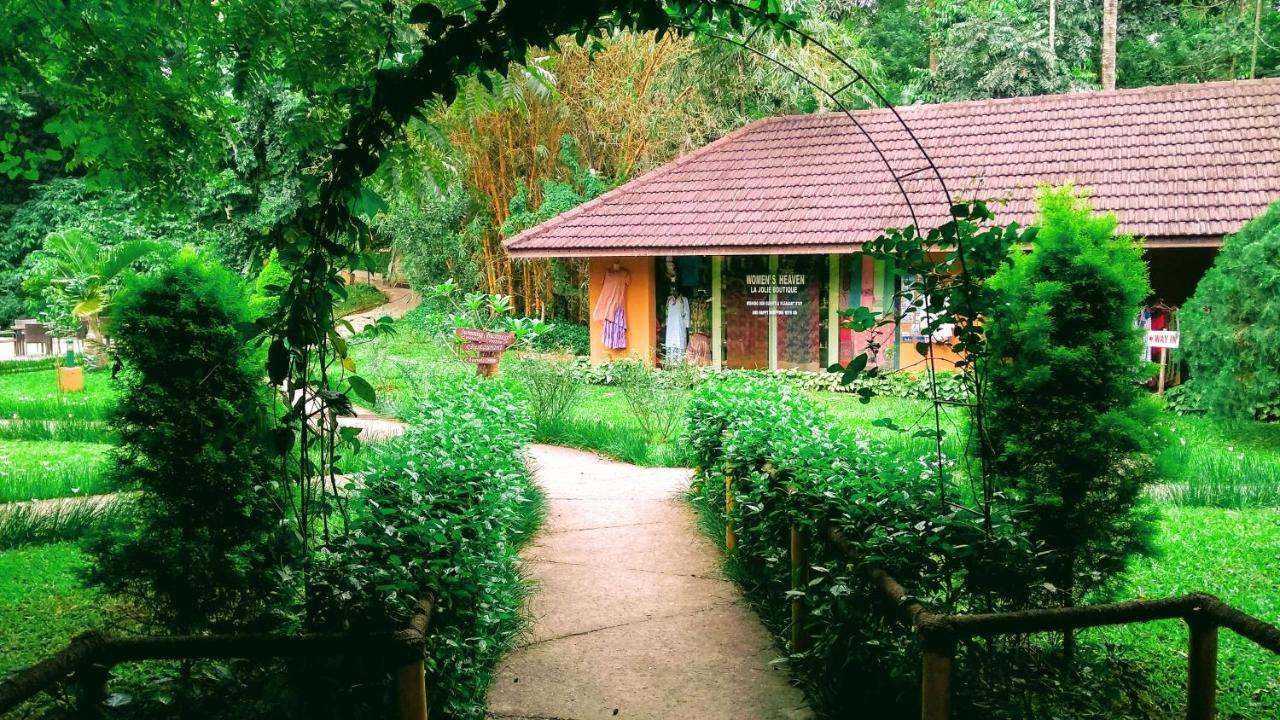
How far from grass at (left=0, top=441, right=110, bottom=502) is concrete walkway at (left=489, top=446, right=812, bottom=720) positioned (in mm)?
3491

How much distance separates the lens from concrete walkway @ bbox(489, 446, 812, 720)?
419 centimetres

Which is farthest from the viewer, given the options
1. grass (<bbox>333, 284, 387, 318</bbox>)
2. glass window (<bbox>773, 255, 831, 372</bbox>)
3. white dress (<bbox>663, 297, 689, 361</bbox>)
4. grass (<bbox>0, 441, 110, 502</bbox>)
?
grass (<bbox>333, 284, 387, 318</bbox>)

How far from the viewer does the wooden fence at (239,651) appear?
2570 mm

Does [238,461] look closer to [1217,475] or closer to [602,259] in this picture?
[1217,475]

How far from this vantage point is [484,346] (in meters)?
13.7

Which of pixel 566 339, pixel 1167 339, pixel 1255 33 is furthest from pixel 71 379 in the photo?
pixel 1255 33

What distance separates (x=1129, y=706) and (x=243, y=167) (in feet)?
75.9

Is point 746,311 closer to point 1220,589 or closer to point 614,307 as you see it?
point 614,307

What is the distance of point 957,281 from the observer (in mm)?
3732

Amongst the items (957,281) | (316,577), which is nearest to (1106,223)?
(957,281)

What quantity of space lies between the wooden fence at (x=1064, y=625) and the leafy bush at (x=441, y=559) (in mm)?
1544

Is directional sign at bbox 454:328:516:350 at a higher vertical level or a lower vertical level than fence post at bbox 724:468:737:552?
higher

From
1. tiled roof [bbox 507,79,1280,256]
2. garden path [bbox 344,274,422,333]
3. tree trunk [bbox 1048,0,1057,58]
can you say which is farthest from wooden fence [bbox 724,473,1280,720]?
garden path [bbox 344,274,422,333]

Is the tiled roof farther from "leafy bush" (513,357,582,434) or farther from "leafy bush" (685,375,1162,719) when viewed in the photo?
"leafy bush" (685,375,1162,719)
